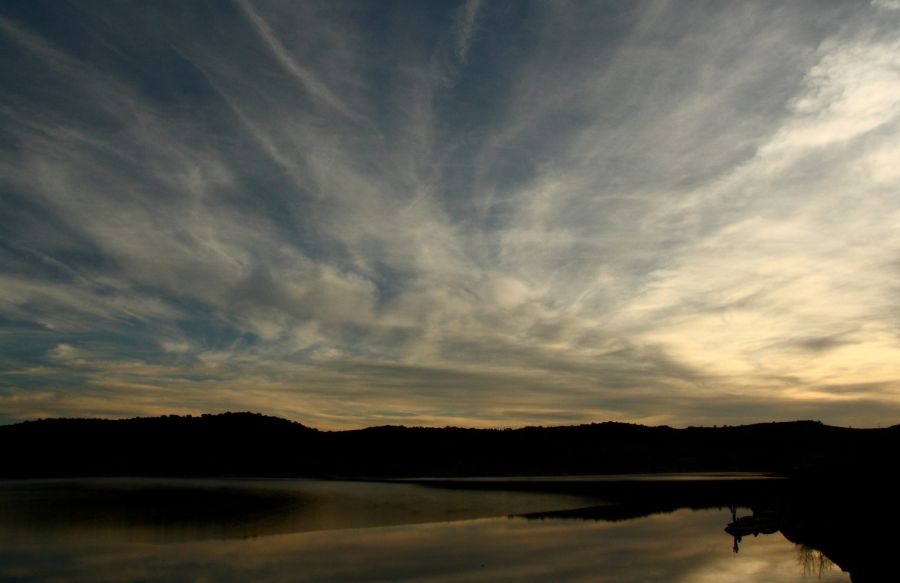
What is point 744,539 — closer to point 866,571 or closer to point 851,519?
point 851,519

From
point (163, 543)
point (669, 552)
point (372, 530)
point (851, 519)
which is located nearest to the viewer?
point (851, 519)

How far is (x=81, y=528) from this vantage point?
175 ft

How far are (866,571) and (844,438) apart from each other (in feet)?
595

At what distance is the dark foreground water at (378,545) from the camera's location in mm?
34562

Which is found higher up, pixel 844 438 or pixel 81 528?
pixel 844 438

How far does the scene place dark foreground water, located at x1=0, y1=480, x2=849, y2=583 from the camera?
34.6m

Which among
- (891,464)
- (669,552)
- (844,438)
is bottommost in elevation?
(669,552)

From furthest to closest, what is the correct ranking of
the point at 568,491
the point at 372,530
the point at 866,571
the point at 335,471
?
the point at 335,471 → the point at 568,491 → the point at 372,530 → the point at 866,571

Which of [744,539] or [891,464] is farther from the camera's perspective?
[744,539]

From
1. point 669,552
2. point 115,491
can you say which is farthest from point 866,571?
point 115,491

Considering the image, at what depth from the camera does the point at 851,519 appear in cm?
3903

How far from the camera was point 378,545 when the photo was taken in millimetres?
43656

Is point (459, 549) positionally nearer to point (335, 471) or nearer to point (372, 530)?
point (372, 530)

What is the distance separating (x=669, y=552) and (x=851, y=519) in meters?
10.7
